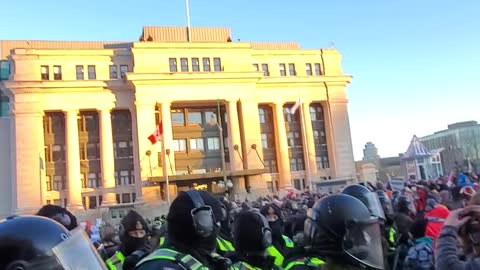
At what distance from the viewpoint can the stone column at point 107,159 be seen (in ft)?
166

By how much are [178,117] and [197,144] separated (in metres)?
4.06

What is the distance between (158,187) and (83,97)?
13.7 m

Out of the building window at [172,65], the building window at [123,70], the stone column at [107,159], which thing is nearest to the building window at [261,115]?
the building window at [172,65]

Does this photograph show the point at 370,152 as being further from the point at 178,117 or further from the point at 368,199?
the point at 368,199

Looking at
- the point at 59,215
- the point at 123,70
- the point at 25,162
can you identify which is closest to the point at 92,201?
the point at 25,162

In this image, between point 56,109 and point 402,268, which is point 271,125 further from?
point 402,268

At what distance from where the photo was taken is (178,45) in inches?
2110

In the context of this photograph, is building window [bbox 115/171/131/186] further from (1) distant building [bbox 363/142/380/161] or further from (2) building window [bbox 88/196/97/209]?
(1) distant building [bbox 363/142/380/161]

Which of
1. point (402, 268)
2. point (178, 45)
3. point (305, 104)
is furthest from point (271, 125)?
point (402, 268)

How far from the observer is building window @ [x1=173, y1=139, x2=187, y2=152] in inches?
2133

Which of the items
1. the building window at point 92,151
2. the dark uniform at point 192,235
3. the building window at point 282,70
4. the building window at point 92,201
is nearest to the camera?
the dark uniform at point 192,235

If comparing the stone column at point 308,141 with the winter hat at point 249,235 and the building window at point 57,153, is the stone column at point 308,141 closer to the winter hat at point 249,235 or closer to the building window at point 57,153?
the building window at point 57,153

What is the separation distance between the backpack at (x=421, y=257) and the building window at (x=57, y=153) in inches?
2069

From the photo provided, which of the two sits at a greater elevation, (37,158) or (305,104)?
(305,104)
